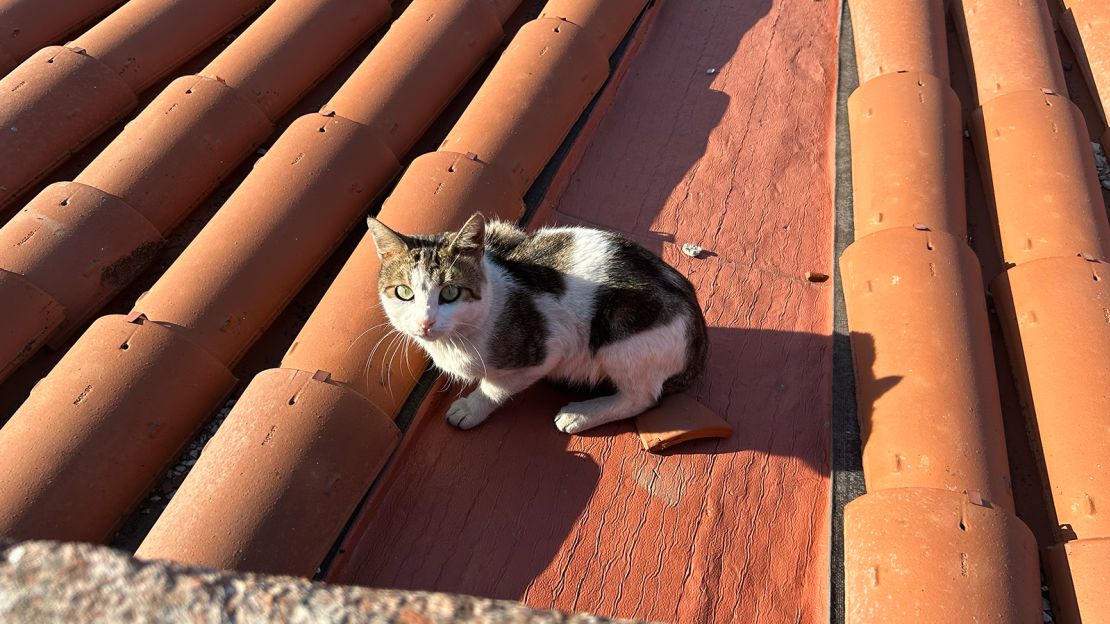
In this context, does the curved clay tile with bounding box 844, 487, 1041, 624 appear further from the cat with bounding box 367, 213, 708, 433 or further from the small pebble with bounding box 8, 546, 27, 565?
the small pebble with bounding box 8, 546, 27, 565

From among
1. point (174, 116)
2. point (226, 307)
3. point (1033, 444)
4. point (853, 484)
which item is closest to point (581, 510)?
point (853, 484)

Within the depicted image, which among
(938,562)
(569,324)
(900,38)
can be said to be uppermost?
(900,38)

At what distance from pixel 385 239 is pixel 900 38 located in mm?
2825

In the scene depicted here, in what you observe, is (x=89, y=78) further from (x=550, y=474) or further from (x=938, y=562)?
(x=938, y=562)

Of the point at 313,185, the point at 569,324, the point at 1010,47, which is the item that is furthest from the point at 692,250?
the point at 1010,47

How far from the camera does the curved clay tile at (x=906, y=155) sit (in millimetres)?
2887

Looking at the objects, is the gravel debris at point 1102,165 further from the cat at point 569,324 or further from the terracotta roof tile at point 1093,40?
the cat at point 569,324

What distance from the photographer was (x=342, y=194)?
2.79 meters

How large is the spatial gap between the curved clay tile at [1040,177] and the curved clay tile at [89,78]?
3.57 meters

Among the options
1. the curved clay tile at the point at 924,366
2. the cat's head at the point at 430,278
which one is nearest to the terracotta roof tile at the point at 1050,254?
the curved clay tile at the point at 924,366

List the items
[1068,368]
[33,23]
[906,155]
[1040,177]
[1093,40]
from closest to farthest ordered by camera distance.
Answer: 1. [1068,368]
2. [1040,177]
3. [906,155]
4. [33,23]
5. [1093,40]

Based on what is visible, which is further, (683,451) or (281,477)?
(683,451)

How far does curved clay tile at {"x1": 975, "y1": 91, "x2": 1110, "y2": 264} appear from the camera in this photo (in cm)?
274

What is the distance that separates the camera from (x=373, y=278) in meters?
2.56
